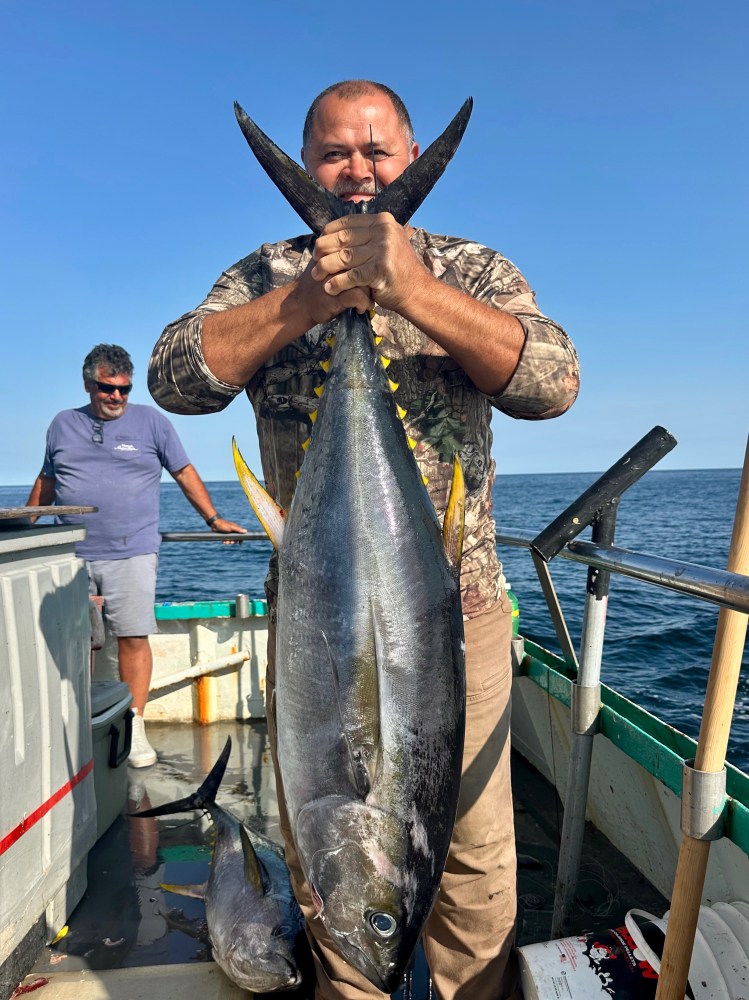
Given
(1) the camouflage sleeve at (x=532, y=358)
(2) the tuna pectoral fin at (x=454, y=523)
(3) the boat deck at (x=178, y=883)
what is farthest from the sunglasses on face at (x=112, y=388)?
(2) the tuna pectoral fin at (x=454, y=523)

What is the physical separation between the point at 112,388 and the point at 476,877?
3.60 metres

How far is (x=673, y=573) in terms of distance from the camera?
1631 millimetres

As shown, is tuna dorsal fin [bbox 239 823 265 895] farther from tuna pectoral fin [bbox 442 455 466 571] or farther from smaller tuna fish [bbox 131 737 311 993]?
tuna pectoral fin [bbox 442 455 466 571]

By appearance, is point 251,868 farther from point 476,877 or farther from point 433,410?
point 433,410

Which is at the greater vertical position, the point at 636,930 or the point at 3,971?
the point at 636,930

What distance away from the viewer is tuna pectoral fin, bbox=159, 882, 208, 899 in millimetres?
2905

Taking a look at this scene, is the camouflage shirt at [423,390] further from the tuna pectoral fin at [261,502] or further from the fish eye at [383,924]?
the fish eye at [383,924]

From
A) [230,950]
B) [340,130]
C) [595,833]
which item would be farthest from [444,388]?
[595,833]

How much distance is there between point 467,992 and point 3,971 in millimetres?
1377

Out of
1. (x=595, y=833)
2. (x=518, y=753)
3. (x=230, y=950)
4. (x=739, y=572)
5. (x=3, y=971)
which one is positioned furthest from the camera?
(x=518, y=753)

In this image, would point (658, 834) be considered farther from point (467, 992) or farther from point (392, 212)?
point (392, 212)

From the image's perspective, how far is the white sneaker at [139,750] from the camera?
427 cm

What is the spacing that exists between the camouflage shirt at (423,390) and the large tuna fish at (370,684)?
42 centimetres

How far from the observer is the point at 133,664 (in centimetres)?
447
